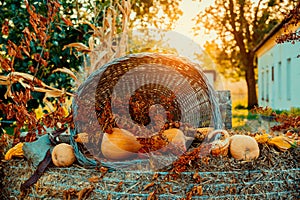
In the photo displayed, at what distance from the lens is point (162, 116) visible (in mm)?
3205

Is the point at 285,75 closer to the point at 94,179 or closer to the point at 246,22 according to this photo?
the point at 246,22

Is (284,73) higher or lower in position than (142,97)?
higher

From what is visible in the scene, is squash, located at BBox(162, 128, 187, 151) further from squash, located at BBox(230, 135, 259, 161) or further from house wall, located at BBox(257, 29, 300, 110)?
house wall, located at BBox(257, 29, 300, 110)

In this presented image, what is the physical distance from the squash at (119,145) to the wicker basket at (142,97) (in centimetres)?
6

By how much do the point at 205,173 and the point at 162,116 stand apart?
2.11ft

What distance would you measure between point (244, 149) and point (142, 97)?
1.05 m

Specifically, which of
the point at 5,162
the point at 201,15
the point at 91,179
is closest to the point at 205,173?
the point at 91,179

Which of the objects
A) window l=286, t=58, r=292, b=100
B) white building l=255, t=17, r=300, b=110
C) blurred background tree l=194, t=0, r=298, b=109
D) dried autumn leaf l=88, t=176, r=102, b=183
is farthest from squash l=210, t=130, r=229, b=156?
blurred background tree l=194, t=0, r=298, b=109

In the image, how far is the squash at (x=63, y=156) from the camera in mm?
2928

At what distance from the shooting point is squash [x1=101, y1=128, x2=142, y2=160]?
9.59 feet

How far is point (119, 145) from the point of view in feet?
9.61

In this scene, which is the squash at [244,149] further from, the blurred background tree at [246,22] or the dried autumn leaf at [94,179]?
the blurred background tree at [246,22]

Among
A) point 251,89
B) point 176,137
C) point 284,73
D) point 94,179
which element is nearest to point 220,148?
point 176,137

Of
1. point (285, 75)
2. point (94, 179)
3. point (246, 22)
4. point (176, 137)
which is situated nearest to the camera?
point (94, 179)
